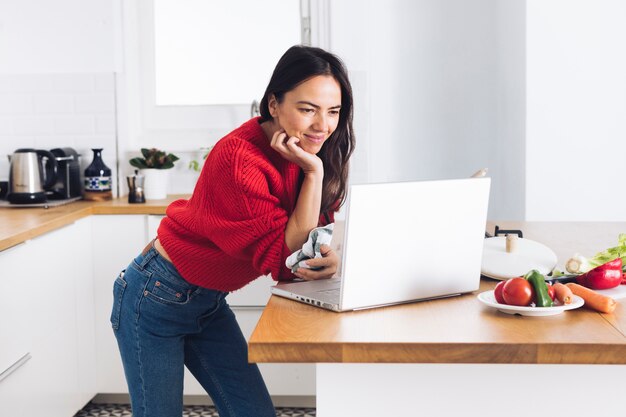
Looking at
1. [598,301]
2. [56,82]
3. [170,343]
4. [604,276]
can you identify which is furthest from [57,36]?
[598,301]

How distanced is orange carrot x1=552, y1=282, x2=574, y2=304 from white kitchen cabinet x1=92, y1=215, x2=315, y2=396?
6.85 feet

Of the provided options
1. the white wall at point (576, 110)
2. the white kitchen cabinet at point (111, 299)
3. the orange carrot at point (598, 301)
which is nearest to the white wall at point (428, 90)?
the white wall at point (576, 110)

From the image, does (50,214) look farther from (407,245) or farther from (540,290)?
(540,290)

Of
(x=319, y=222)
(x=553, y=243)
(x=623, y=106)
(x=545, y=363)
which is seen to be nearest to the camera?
(x=545, y=363)

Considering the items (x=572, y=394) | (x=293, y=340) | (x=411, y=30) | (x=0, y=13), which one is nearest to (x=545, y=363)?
(x=572, y=394)

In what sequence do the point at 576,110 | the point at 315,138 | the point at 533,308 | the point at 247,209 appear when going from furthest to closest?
the point at 576,110
the point at 315,138
the point at 247,209
the point at 533,308

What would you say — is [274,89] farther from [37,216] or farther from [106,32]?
[106,32]

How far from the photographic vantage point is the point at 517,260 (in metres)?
1.89

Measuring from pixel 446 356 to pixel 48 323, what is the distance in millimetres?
2142

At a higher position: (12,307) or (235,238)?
(235,238)

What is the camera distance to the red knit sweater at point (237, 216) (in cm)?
172

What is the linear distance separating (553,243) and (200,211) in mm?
1113

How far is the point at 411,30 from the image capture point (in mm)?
4059

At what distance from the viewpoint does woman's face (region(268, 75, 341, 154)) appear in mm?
1794
